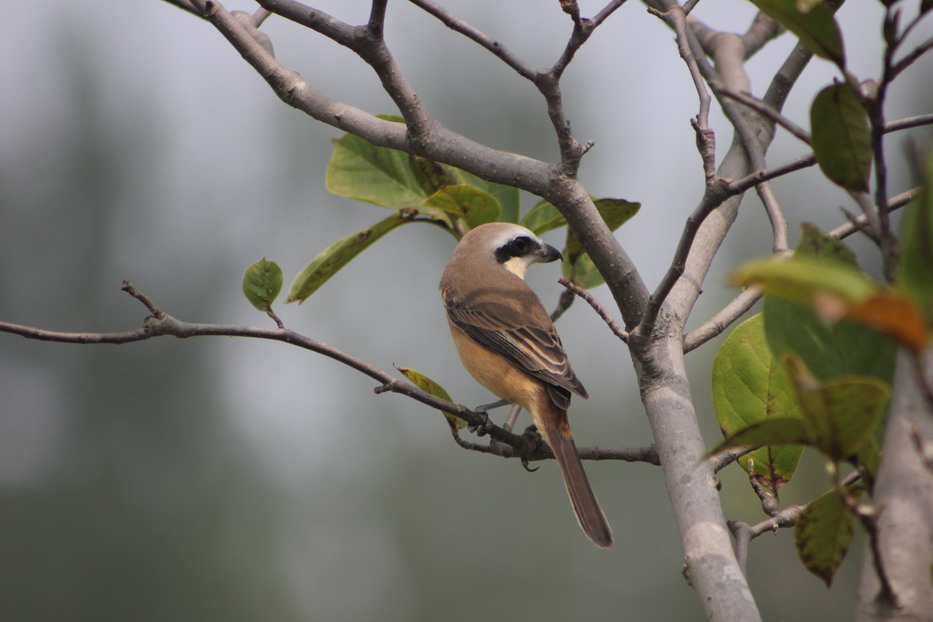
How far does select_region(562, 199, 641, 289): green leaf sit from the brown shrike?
0.72ft

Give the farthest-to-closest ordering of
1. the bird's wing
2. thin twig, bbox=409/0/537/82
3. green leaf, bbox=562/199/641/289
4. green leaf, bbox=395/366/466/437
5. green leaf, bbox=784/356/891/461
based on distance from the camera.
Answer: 1. the bird's wing
2. green leaf, bbox=562/199/641/289
3. green leaf, bbox=395/366/466/437
4. thin twig, bbox=409/0/537/82
5. green leaf, bbox=784/356/891/461

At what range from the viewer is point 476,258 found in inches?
188

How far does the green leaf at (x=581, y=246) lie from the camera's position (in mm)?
2711

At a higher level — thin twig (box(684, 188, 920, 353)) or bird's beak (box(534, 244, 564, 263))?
bird's beak (box(534, 244, 564, 263))

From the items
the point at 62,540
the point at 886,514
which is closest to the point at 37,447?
the point at 62,540

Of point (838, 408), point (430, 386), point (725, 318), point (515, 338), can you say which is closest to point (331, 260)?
point (430, 386)

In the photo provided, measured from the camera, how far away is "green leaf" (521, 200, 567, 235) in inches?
114

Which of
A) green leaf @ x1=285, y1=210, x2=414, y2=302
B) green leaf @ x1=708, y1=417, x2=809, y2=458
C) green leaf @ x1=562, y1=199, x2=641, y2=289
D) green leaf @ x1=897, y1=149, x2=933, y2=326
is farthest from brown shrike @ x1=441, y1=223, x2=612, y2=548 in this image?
green leaf @ x1=897, y1=149, x2=933, y2=326

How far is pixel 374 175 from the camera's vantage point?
3.05 m

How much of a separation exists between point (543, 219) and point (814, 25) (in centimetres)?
194

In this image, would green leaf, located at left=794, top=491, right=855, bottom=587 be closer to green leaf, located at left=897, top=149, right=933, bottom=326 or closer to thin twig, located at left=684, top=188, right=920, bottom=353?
green leaf, located at left=897, top=149, right=933, bottom=326

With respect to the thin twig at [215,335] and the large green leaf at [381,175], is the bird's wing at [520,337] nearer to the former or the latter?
the large green leaf at [381,175]

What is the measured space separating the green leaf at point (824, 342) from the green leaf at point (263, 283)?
135 centimetres

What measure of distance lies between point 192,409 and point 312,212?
569cm
